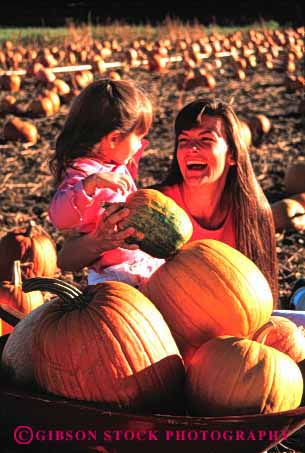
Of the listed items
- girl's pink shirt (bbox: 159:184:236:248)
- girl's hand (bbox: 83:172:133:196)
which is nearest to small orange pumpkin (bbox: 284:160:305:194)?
girl's pink shirt (bbox: 159:184:236:248)

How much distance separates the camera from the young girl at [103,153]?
12.0 ft

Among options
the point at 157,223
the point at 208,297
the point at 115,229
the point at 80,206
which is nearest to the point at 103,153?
the point at 80,206

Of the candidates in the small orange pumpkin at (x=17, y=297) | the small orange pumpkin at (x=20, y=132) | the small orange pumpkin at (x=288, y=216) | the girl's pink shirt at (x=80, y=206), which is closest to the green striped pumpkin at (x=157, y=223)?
the girl's pink shirt at (x=80, y=206)

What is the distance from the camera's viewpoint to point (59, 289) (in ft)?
7.49

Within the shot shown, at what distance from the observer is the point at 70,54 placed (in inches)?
733

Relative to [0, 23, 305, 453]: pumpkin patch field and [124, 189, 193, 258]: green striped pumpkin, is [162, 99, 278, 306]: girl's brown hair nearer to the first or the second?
[0, 23, 305, 453]: pumpkin patch field

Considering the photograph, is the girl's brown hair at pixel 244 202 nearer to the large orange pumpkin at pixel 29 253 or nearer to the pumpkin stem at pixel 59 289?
the pumpkin stem at pixel 59 289

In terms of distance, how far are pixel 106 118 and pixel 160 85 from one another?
11.6 metres

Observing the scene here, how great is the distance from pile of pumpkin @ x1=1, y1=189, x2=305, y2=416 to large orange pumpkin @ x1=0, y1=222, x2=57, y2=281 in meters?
2.83

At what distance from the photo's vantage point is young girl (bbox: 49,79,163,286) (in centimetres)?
366

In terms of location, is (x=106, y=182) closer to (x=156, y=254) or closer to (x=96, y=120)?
(x=156, y=254)

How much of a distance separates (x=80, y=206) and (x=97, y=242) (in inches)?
16.0

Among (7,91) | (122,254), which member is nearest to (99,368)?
(122,254)

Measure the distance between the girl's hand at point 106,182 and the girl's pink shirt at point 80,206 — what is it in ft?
0.34
